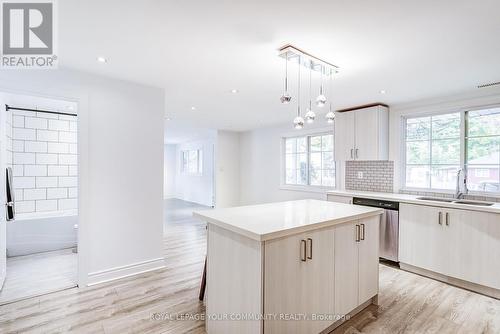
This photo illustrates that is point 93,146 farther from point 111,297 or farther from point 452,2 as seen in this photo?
point 452,2

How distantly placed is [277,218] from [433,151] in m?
3.19

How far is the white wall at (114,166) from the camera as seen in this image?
270cm

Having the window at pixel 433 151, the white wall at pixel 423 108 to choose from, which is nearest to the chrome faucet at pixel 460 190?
the window at pixel 433 151

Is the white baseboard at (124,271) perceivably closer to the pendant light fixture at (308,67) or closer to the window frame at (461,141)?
the pendant light fixture at (308,67)

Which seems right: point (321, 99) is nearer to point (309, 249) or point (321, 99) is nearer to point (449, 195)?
point (309, 249)

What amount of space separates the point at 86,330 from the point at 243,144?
5842mm

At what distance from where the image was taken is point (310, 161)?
5645 mm

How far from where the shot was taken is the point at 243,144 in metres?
7.38

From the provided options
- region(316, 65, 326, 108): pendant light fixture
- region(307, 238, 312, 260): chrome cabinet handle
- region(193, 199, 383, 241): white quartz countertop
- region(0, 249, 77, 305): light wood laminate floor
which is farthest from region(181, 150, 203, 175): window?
region(307, 238, 312, 260): chrome cabinet handle

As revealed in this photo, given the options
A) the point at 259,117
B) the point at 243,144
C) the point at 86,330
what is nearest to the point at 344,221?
the point at 86,330

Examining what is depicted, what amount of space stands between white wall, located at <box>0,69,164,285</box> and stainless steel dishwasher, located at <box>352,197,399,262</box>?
3.13 m

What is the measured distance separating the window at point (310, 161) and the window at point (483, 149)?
216 centimetres

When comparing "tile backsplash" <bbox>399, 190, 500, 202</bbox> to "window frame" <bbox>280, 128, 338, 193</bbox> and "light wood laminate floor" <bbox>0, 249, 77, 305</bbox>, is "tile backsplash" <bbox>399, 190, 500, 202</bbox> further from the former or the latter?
"light wood laminate floor" <bbox>0, 249, 77, 305</bbox>

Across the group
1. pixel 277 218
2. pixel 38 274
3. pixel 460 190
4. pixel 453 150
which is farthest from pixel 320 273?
pixel 38 274
